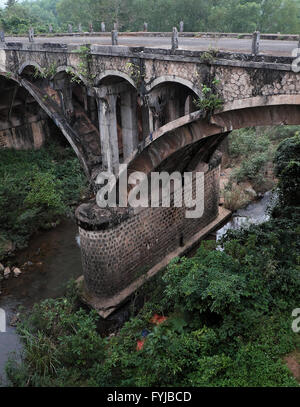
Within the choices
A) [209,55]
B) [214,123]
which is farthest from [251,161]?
[209,55]

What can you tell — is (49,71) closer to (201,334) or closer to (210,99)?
(210,99)

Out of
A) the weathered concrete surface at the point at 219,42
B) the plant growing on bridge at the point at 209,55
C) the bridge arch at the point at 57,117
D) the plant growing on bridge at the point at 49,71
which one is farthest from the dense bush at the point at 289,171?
the plant growing on bridge at the point at 49,71

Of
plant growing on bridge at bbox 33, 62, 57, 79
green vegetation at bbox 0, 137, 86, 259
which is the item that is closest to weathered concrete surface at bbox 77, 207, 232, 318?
green vegetation at bbox 0, 137, 86, 259

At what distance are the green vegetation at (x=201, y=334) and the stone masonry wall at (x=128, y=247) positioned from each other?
3.00 meters

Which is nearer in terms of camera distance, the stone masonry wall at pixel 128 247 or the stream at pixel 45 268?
the stone masonry wall at pixel 128 247

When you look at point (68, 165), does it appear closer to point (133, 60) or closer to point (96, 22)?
point (133, 60)

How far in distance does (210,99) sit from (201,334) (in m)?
6.39

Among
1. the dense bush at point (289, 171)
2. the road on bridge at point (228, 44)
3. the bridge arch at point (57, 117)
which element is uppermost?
the road on bridge at point (228, 44)

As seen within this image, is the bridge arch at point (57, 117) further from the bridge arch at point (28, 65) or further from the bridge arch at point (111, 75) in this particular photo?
the bridge arch at point (111, 75)

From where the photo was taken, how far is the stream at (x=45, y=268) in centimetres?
1556

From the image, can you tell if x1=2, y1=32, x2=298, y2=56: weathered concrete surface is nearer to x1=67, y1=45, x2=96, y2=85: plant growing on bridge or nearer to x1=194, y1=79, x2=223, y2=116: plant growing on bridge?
x1=194, y1=79, x2=223, y2=116: plant growing on bridge

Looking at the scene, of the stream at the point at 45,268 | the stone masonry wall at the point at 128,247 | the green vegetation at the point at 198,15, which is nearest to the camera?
the stone masonry wall at the point at 128,247

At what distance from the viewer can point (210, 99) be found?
34.7ft

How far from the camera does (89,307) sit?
14820 mm
